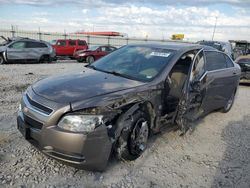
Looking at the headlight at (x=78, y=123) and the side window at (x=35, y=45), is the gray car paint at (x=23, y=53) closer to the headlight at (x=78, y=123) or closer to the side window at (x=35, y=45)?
the side window at (x=35, y=45)

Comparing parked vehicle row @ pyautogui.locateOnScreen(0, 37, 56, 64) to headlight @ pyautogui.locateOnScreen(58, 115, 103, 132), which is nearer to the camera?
headlight @ pyautogui.locateOnScreen(58, 115, 103, 132)

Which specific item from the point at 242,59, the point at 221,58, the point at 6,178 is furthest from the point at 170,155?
the point at 242,59

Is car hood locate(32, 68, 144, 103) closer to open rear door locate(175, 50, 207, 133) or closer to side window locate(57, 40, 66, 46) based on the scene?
open rear door locate(175, 50, 207, 133)

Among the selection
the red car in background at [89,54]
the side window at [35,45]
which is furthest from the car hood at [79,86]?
the red car in background at [89,54]

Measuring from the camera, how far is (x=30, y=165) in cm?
343

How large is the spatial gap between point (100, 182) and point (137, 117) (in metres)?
0.96

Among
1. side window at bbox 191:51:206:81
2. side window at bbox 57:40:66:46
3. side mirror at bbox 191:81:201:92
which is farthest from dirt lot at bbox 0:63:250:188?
side window at bbox 57:40:66:46

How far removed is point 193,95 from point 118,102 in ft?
5.61

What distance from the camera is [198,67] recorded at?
4797mm

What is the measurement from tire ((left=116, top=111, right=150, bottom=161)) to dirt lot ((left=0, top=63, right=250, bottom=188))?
0.14 meters

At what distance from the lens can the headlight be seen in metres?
2.97

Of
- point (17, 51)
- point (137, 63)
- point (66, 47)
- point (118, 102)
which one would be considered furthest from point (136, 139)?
point (66, 47)

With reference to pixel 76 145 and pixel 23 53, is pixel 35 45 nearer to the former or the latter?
pixel 23 53

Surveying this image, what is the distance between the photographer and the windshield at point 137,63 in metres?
4.11
